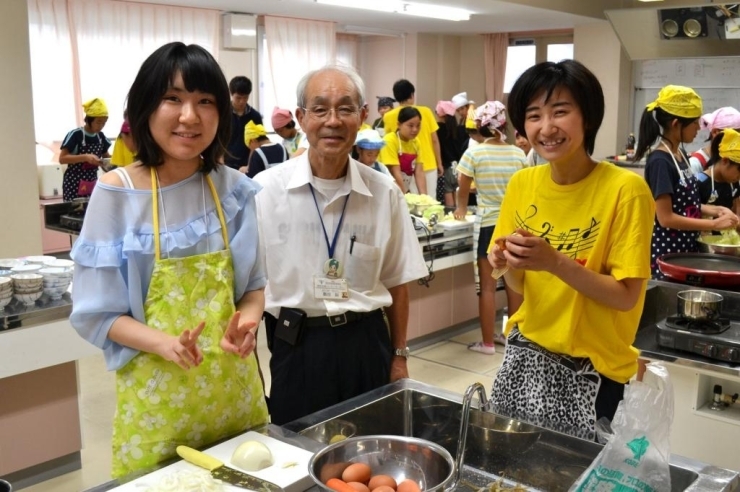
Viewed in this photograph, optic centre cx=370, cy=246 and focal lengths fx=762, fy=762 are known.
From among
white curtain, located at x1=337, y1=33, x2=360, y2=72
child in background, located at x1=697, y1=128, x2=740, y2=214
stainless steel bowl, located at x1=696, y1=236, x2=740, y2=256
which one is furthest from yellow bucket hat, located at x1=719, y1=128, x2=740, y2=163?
white curtain, located at x1=337, y1=33, x2=360, y2=72

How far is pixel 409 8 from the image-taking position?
333 inches

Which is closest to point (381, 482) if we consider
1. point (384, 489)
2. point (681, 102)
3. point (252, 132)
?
point (384, 489)

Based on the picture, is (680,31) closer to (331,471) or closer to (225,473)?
(331,471)

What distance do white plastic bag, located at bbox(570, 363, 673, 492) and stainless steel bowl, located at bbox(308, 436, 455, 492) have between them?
25cm

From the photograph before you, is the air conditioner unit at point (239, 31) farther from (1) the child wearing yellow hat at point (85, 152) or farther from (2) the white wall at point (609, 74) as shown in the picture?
(2) the white wall at point (609, 74)

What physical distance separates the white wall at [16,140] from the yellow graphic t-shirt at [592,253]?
2.81 metres

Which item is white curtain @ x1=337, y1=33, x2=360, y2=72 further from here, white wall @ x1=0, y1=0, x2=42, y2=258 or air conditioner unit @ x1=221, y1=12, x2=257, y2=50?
white wall @ x1=0, y1=0, x2=42, y2=258

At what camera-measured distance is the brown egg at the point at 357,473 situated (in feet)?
4.60

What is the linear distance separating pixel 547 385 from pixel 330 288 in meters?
0.61

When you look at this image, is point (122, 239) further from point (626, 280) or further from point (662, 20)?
point (662, 20)

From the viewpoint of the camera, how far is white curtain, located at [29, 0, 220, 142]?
25.9 feet

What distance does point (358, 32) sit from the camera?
35.4 ft

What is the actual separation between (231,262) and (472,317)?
4.21 metres

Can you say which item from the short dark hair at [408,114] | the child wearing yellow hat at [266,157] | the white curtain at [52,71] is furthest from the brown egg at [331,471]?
the white curtain at [52,71]
